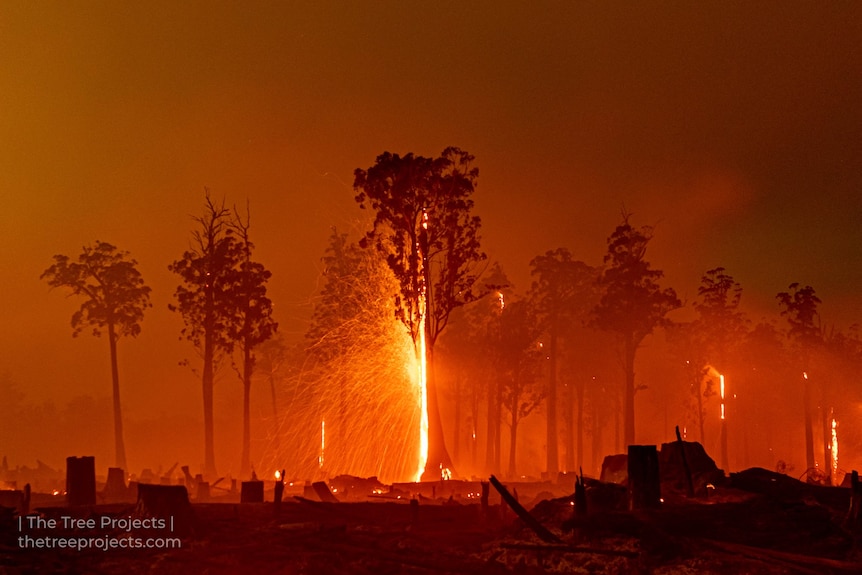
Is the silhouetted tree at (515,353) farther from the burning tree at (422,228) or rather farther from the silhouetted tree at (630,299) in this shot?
the burning tree at (422,228)

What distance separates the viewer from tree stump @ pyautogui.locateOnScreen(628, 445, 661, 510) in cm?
1873

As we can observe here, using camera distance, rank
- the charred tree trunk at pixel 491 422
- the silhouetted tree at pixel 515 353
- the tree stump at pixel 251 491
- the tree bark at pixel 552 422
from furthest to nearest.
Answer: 1. the charred tree trunk at pixel 491 422
2. the tree bark at pixel 552 422
3. the silhouetted tree at pixel 515 353
4. the tree stump at pixel 251 491

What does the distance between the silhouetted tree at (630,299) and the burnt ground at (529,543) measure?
3427cm

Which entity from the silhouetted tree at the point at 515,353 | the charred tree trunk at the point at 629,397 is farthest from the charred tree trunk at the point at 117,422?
the charred tree trunk at the point at 629,397

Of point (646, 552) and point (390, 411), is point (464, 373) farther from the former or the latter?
point (646, 552)

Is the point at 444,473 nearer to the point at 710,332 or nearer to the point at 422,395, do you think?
the point at 422,395

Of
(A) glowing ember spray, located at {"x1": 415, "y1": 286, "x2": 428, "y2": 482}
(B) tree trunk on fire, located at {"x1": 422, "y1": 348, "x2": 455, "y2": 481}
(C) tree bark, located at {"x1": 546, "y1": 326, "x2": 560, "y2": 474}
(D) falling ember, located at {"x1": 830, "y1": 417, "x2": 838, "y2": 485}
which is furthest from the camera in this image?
(D) falling ember, located at {"x1": 830, "y1": 417, "x2": 838, "y2": 485}

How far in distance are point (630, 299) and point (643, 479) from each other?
124ft

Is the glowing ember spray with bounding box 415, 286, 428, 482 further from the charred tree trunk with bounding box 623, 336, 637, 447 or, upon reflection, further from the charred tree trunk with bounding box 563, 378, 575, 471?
the charred tree trunk with bounding box 563, 378, 575, 471

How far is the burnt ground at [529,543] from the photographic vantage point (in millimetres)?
15805

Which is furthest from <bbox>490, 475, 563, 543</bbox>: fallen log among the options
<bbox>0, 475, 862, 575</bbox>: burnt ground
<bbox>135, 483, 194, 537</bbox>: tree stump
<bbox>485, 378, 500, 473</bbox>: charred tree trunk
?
<bbox>485, 378, 500, 473</bbox>: charred tree trunk

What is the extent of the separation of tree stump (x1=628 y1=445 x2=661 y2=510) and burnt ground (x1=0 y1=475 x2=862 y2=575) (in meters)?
0.43

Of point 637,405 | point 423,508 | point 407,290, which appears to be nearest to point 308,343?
point 407,290

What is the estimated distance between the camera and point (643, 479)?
18.8 metres
